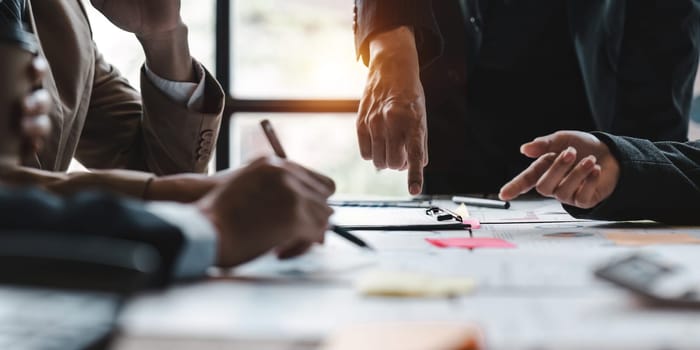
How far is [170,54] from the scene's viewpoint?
142 cm

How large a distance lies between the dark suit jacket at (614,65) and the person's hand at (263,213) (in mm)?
1011

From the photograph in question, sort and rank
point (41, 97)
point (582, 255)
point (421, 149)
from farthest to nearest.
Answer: point (421, 149)
point (582, 255)
point (41, 97)

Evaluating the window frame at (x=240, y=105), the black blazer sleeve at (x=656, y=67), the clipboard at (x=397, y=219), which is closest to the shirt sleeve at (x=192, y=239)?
the clipboard at (x=397, y=219)

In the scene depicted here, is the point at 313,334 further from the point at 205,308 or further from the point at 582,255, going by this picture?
the point at 582,255

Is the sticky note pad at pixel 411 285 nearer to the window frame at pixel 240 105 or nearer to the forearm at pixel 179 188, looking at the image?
the forearm at pixel 179 188

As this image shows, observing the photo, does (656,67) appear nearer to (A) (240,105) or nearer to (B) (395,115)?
(B) (395,115)

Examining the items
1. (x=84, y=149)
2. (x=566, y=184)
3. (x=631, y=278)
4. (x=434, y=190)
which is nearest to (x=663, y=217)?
(x=566, y=184)

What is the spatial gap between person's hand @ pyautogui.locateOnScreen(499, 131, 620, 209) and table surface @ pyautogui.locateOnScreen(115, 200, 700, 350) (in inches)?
9.2

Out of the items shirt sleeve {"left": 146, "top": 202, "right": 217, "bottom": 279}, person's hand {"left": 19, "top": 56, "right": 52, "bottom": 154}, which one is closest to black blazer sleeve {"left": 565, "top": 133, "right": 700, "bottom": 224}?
shirt sleeve {"left": 146, "top": 202, "right": 217, "bottom": 279}

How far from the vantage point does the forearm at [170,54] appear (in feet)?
4.63

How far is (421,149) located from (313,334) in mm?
714

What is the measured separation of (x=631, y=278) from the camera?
0.52m

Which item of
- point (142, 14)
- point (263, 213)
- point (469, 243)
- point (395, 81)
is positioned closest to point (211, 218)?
point (263, 213)

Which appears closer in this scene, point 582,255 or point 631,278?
point 631,278
